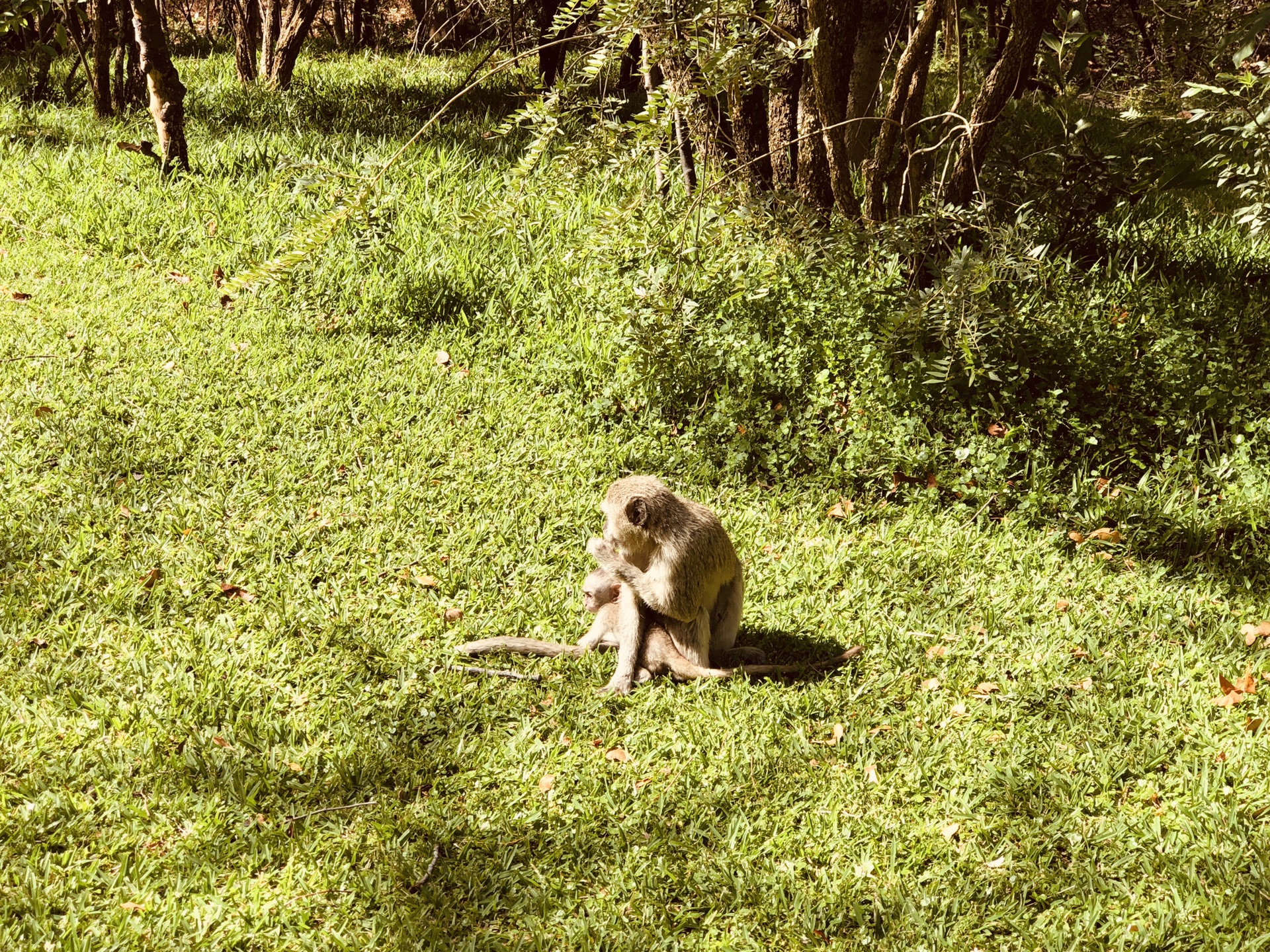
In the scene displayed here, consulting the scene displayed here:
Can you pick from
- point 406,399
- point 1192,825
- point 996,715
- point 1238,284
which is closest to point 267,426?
point 406,399

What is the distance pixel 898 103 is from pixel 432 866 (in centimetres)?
487

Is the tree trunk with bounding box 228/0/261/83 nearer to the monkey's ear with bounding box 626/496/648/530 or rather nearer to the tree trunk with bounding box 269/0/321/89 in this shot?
the tree trunk with bounding box 269/0/321/89

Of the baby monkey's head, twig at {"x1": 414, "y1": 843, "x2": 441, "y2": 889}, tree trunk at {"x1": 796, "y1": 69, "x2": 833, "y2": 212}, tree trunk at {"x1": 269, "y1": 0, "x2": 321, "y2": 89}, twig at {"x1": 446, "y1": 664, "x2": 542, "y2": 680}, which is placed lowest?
twig at {"x1": 414, "y1": 843, "x2": 441, "y2": 889}

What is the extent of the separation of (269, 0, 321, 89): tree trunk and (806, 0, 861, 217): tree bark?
21.4 ft

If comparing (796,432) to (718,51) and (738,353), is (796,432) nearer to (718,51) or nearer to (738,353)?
(738,353)

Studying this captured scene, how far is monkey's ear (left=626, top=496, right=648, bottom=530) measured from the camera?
4082 mm

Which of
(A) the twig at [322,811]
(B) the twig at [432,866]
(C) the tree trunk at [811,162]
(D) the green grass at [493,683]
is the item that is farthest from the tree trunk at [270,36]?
(B) the twig at [432,866]

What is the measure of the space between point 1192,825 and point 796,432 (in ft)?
9.63

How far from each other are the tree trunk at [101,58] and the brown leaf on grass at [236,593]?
22.2 ft

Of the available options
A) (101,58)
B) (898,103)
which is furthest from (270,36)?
(898,103)

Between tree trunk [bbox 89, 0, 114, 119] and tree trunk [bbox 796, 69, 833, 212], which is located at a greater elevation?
tree trunk [bbox 89, 0, 114, 119]

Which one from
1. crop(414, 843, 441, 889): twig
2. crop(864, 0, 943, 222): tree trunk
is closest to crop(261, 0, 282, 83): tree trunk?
crop(864, 0, 943, 222): tree trunk

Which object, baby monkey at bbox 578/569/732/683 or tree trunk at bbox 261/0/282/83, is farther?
tree trunk at bbox 261/0/282/83

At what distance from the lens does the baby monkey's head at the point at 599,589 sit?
14.1 feet
